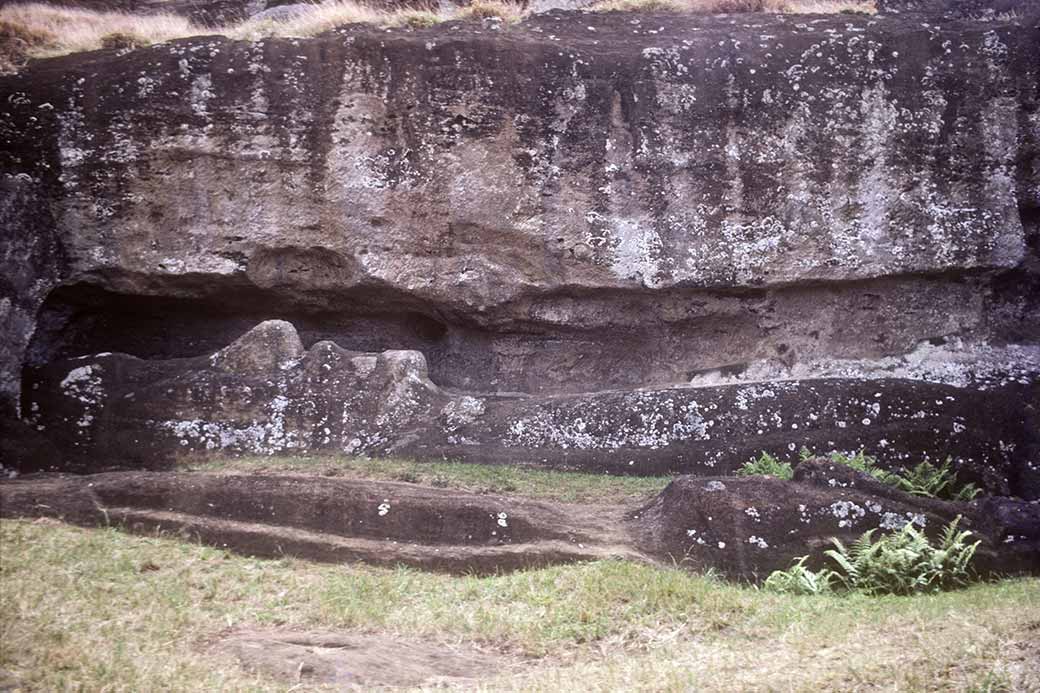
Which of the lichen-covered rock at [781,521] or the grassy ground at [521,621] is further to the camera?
the lichen-covered rock at [781,521]

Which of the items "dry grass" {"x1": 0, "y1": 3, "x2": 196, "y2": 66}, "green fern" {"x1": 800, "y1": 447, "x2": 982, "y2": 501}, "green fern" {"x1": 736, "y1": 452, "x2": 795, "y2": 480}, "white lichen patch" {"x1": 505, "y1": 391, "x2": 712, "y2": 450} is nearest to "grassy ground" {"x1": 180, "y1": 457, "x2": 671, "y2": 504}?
"white lichen patch" {"x1": 505, "y1": 391, "x2": 712, "y2": 450}

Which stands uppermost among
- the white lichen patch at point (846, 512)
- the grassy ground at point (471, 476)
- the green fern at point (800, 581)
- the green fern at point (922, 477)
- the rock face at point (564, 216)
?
the rock face at point (564, 216)

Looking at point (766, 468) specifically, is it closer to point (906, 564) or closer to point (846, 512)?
point (846, 512)

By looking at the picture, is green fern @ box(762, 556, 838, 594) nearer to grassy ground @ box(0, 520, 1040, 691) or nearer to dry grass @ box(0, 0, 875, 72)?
grassy ground @ box(0, 520, 1040, 691)

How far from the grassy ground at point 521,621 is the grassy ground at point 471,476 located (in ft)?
8.37

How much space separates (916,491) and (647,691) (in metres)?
6.79

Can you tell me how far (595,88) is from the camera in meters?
14.7

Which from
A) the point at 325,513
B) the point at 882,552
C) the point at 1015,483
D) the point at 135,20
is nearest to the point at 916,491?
the point at 1015,483

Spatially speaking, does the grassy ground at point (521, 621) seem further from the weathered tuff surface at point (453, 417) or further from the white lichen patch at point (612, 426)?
the white lichen patch at point (612, 426)

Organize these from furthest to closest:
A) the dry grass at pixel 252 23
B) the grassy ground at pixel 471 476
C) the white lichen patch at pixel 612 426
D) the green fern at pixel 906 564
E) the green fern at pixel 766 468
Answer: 1. the dry grass at pixel 252 23
2. the white lichen patch at pixel 612 426
3. the green fern at pixel 766 468
4. the grassy ground at pixel 471 476
5. the green fern at pixel 906 564

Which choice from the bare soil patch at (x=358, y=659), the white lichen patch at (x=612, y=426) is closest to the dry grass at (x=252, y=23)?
the white lichen patch at (x=612, y=426)

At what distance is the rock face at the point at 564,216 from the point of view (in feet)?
45.8

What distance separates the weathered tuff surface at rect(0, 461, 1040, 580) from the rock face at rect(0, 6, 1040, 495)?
115 inches

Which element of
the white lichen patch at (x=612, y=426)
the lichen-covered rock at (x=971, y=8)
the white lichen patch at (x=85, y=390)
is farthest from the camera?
the lichen-covered rock at (x=971, y=8)
